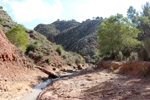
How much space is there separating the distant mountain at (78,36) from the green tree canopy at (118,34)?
49.4 feet

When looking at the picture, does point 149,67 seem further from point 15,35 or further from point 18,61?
point 15,35

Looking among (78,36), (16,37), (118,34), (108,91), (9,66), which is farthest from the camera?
(78,36)

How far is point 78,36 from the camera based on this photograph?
71.4 meters

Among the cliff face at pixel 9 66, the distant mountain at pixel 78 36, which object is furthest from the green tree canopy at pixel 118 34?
the distant mountain at pixel 78 36

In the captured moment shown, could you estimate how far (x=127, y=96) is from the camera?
547 cm

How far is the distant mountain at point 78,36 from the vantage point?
57.0 m

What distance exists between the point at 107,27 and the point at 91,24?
55564mm

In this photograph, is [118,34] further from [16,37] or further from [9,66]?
[16,37]

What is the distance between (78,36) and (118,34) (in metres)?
51.2

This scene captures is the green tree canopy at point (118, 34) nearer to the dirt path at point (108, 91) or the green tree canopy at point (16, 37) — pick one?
the dirt path at point (108, 91)

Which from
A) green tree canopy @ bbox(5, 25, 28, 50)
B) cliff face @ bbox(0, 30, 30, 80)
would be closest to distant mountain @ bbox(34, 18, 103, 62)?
green tree canopy @ bbox(5, 25, 28, 50)

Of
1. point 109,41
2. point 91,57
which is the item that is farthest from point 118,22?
point 91,57

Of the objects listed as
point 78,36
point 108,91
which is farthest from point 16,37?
point 78,36

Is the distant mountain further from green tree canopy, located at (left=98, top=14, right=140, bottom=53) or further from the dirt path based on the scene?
the dirt path
